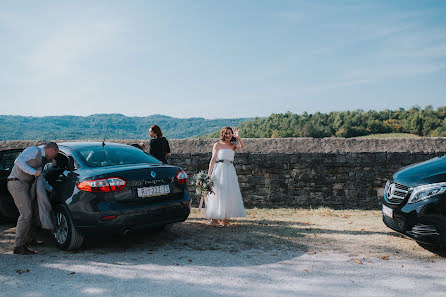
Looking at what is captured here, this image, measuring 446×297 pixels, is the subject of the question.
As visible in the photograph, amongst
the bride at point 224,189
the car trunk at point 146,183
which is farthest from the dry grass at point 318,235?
the car trunk at point 146,183

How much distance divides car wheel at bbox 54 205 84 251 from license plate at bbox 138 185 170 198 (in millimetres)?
977

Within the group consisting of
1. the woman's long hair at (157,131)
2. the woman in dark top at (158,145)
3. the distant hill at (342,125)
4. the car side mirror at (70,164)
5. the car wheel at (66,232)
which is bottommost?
the car wheel at (66,232)

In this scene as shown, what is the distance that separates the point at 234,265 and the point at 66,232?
2.39m

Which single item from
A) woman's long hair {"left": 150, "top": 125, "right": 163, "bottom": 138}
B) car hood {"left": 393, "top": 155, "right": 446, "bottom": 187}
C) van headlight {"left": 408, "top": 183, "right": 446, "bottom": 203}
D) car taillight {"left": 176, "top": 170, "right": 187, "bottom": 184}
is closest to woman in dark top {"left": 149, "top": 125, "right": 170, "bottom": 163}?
woman's long hair {"left": 150, "top": 125, "right": 163, "bottom": 138}

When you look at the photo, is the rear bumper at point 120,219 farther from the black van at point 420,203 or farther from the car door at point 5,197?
the black van at point 420,203

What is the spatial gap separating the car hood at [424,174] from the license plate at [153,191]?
3.22 meters

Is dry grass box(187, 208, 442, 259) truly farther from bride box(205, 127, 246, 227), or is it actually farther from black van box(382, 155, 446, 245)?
black van box(382, 155, 446, 245)

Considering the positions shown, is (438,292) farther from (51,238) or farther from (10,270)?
(51,238)

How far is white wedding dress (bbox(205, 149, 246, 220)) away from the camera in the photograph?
6.66m

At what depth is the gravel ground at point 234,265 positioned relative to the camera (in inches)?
142

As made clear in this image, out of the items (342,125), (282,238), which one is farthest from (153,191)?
(342,125)

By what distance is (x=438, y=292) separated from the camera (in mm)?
3494

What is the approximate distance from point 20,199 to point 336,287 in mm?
4145

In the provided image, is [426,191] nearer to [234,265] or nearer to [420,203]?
[420,203]
